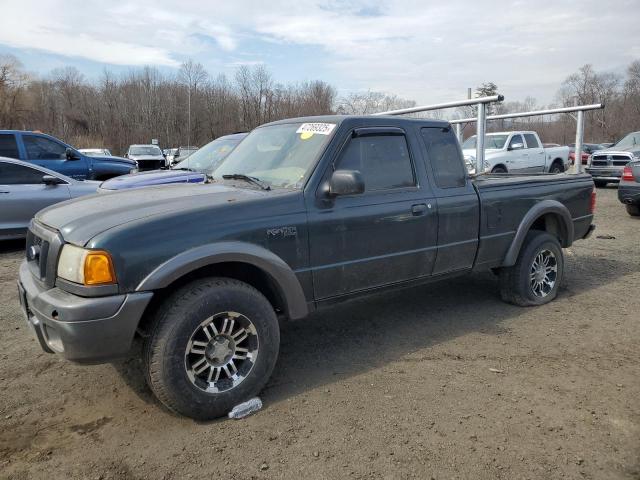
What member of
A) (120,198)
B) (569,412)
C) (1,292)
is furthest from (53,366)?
(569,412)

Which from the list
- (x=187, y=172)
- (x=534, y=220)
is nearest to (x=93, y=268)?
(x=534, y=220)

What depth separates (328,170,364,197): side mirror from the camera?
3.45 m

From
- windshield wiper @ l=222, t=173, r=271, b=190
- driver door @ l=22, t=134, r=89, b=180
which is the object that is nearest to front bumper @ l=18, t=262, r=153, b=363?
windshield wiper @ l=222, t=173, r=271, b=190

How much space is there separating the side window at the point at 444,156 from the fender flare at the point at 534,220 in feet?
3.13

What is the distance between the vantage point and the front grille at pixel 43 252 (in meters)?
3.00

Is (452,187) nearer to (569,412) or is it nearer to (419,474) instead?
(569,412)

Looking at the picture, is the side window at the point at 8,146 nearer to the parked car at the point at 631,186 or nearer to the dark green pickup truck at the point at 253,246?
the dark green pickup truck at the point at 253,246

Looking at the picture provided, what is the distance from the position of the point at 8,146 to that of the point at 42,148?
73 cm

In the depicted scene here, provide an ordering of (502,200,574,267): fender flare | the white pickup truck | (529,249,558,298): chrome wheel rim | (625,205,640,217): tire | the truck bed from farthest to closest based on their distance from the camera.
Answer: the white pickup truck
(625,205,640,217): tire
(529,249,558,298): chrome wheel rim
(502,200,574,267): fender flare
the truck bed

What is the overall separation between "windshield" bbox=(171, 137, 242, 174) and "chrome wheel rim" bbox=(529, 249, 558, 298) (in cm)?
521

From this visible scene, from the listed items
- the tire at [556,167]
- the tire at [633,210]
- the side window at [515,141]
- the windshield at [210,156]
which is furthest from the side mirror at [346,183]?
the tire at [556,167]

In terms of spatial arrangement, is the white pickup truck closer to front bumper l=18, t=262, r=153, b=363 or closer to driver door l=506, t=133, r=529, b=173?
driver door l=506, t=133, r=529, b=173

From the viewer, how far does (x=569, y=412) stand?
3229 millimetres

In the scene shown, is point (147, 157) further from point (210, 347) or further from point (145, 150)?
point (210, 347)
